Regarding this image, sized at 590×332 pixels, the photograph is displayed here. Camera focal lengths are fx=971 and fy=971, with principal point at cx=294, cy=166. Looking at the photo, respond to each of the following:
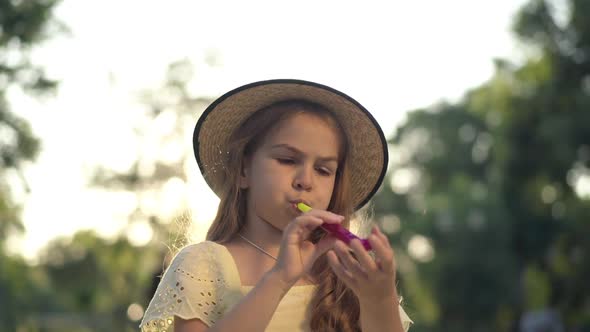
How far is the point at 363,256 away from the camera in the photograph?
2.53 meters

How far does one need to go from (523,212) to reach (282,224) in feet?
91.7

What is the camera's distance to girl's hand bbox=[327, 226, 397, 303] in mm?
2494

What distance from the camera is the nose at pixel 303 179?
2.92m

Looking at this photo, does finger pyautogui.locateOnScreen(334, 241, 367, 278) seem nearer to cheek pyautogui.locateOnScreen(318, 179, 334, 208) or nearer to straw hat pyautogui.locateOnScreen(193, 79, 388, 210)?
cheek pyautogui.locateOnScreen(318, 179, 334, 208)

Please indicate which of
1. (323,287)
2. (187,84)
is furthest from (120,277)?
(323,287)

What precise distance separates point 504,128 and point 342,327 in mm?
24201

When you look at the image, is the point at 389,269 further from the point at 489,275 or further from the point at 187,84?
the point at 489,275

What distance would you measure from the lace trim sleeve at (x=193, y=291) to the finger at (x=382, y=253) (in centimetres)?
59

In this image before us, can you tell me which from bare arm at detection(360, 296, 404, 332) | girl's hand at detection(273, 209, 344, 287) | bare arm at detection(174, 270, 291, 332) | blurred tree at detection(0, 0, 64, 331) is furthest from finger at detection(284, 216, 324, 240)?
blurred tree at detection(0, 0, 64, 331)

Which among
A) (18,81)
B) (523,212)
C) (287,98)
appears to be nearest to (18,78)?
(18,81)

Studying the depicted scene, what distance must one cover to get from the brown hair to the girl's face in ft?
0.16

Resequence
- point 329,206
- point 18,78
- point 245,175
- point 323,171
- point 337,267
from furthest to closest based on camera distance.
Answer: point 18,78
point 329,206
point 245,175
point 323,171
point 337,267

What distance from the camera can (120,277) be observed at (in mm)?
28500

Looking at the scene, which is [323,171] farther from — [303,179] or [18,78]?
[18,78]
